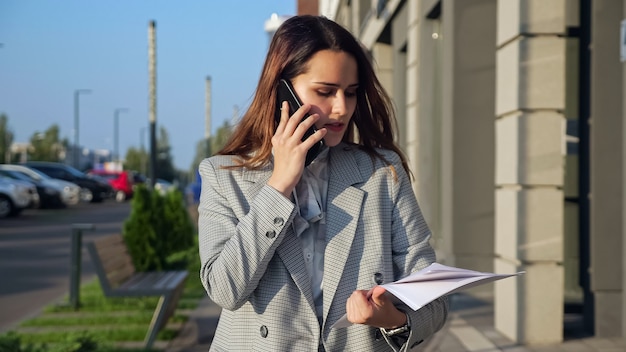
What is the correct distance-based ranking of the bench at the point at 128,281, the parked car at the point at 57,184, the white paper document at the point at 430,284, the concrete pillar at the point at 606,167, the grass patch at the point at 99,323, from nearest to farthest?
the white paper document at the point at 430,284, the grass patch at the point at 99,323, the concrete pillar at the point at 606,167, the bench at the point at 128,281, the parked car at the point at 57,184

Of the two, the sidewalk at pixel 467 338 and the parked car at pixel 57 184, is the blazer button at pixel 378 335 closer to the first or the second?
the sidewalk at pixel 467 338

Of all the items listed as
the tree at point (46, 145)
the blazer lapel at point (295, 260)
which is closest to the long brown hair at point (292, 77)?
the blazer lapel at point (295, 260)

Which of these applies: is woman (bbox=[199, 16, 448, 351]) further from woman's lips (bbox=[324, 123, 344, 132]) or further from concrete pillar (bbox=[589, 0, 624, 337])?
concrete pillar (bbox=[589, 0, 624, 337])

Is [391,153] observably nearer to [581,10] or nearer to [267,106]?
[267,106]

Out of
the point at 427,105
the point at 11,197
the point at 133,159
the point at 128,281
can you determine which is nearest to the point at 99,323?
the point at 128,281

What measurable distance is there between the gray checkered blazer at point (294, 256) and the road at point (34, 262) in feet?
22.4

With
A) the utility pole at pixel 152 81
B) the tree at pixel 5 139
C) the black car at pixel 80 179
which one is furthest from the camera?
the tree at pixel 5 139

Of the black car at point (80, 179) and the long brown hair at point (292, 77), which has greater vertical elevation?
the long brown hair at point (292, 77)

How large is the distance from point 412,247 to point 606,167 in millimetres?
5333

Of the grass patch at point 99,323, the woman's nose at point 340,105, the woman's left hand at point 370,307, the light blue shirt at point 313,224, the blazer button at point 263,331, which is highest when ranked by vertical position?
the woman's nose at point 340,105

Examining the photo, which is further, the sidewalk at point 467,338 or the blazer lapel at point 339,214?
the sidewalk at point 467,338

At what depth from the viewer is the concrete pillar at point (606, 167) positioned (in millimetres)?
7078

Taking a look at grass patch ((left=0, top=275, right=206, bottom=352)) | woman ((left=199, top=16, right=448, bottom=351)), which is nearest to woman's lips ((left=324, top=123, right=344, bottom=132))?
woman ((left=199, top=16, right=448, bottom=351))

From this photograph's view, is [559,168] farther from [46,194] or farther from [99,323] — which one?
[46,194]
